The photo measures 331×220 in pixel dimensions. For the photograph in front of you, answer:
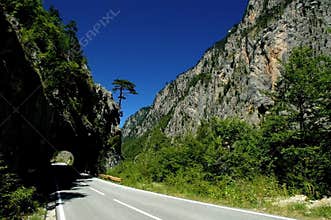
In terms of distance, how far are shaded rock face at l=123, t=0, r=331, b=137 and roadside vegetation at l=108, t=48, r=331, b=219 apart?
1449 inches

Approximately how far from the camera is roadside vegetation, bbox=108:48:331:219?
41.4 feet

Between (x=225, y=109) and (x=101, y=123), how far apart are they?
7332 cm

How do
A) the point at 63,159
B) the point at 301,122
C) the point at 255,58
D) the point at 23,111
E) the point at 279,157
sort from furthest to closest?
the point at 63,159 → the point at 255,58 → the point at 279,157 → the point at 301,122 → the point at 23,111

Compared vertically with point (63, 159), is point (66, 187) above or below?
below

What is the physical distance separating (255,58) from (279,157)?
271 ft

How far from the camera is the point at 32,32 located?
73.6 feet

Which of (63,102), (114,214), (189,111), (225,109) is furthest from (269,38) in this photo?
(114,214)

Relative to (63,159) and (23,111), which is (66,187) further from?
(63,159)

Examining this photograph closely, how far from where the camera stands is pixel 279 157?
58.5 ft

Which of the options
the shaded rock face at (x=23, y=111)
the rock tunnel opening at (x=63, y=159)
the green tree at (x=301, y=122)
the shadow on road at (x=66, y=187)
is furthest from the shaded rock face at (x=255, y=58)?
the green tree at (x=301, y=122)

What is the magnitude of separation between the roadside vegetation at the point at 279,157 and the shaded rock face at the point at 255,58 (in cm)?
3681

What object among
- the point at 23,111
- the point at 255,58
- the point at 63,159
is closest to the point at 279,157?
the point at 23,111

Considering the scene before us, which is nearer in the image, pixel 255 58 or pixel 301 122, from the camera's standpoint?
pixel 301 122

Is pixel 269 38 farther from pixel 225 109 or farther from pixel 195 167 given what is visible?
pixel 195 167
